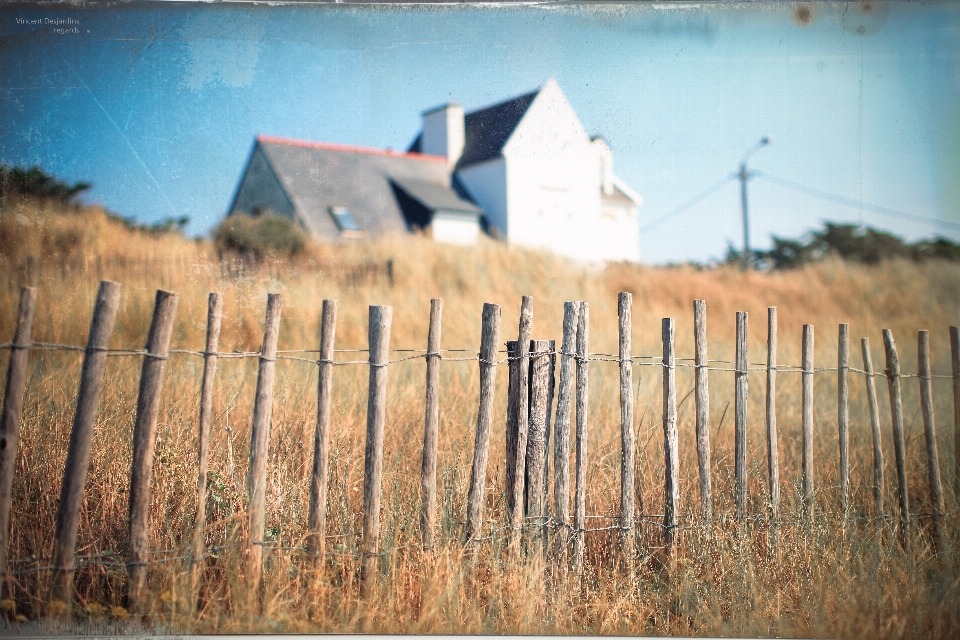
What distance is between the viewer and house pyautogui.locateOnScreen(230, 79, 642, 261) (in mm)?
6184

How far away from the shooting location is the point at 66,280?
19.4 feet

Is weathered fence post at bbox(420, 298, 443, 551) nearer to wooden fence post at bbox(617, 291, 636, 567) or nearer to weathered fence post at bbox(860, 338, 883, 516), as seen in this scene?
wooden fence post at bbox(617, 291, 636, 567)

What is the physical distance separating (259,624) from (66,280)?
4306 mm

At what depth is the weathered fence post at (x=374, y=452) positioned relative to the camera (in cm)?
290

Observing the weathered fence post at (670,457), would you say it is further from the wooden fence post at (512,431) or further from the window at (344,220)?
the window at (344,220)

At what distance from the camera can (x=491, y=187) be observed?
10312 millimetres

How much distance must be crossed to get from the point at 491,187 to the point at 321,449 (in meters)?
7.89

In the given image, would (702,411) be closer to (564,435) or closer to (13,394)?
(564,435)

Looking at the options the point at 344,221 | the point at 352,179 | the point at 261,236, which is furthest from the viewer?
the point at 352,179

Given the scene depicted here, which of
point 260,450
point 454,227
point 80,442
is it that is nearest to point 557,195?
point 454,227

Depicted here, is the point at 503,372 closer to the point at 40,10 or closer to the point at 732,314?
the point at 40,10

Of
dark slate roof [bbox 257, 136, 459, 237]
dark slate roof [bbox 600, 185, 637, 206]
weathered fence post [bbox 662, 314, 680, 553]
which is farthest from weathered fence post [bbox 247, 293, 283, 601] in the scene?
dark slate roof [bbox 257, 136, 459, 237]

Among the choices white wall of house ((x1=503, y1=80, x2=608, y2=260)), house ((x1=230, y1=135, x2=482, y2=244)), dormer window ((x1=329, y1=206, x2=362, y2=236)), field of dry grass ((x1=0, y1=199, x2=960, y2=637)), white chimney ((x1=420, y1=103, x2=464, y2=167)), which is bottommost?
field of dry grass ((x1=0, y1=199, x2=960, y2=637))

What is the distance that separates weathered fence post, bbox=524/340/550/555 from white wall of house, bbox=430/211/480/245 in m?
8.30
